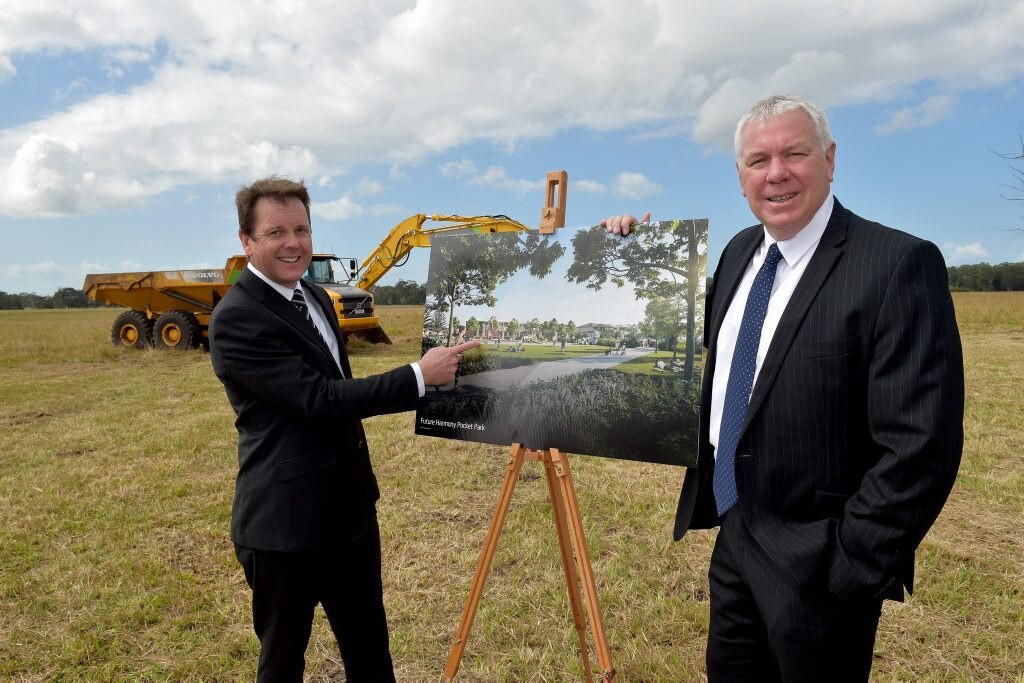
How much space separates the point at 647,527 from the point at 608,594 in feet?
3.56

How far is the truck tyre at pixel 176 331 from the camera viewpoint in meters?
15.3

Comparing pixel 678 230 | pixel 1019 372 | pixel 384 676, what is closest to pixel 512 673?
pixel 384 676

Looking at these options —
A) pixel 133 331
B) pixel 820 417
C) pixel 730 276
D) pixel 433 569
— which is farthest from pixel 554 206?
pixel 133 331

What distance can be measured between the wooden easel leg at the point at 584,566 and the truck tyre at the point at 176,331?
14.9m

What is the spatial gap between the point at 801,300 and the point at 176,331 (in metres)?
16.4

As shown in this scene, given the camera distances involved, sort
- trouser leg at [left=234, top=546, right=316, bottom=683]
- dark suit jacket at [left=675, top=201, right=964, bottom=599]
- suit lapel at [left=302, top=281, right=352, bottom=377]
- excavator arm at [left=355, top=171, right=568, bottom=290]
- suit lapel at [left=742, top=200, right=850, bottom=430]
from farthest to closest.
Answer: excavator arm at [left=355, top=171, right=568, bottom=290] < suit lapel at [left=302, top=281, right=352, bottom=377] < trouser leg at [left=234, top=546, right=316, bottom=683] < suit lapel at [left=742, top=200, right=850, bottom=430] < dark suit jacket at [left=675, top=201, right=964, bottom=599]

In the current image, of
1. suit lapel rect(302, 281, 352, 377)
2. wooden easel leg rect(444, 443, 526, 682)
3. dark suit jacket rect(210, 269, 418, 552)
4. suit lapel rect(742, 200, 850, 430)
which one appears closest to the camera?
suit lapel rect(742, 200, 850, 430)

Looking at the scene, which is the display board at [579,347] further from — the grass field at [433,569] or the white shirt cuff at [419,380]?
the grass field at [433,569]

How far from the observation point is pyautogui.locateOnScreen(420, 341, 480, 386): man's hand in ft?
7.69

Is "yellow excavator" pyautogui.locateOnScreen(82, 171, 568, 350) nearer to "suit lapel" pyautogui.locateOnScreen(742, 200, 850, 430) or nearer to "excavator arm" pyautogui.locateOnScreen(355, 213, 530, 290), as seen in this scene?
"excavator arm" pyautogui.locateOnScreen(355, 213, 530, 290)

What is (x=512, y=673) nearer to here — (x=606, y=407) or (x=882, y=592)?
(x=606, y=407)

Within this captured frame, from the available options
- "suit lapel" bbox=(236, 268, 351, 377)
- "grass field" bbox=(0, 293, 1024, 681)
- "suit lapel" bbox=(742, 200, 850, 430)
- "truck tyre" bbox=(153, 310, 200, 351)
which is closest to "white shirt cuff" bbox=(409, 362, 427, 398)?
"suit lapel" bbox=(236, 268, 351, 377)

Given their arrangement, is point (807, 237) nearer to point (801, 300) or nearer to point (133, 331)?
point (801, 300)

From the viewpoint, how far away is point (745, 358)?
1946mm
